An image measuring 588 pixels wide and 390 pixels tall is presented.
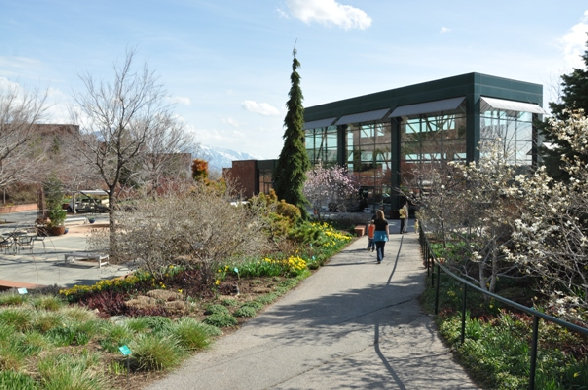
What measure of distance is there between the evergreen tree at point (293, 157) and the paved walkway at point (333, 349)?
534 inches

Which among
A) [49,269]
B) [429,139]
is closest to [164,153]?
[49,269]

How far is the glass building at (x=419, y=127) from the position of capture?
30.4m

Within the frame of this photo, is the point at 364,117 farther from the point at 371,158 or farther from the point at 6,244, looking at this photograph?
the point at 6,244

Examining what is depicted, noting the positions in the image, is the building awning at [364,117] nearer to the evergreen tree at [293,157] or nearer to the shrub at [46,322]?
the evergreen tree at [293,157]

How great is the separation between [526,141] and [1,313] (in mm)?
32736

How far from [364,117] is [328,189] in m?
8.68

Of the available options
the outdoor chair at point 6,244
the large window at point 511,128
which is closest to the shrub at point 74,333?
the outdoor chair at point 6,244

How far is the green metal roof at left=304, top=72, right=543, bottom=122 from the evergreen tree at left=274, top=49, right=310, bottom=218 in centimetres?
1227

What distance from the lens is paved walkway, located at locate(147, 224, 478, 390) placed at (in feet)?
17.7

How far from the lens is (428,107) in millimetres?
32469

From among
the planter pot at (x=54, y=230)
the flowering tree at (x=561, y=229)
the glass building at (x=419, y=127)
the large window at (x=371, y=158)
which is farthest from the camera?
the large window at (x=371, y=158)

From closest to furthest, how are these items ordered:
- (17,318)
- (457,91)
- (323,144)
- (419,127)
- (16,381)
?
1. (16,381)
2. (17,318)
3. (457,91)
4. (419,127)
5. (323,144)

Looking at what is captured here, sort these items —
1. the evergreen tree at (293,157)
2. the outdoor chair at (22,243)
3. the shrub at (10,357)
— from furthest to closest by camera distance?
the evergreen tree at (293,157)
the outdoor chair at (22,243)
the shrub at (10,357)

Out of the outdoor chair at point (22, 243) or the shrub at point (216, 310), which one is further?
the outdoor chair at point (22, 243)
